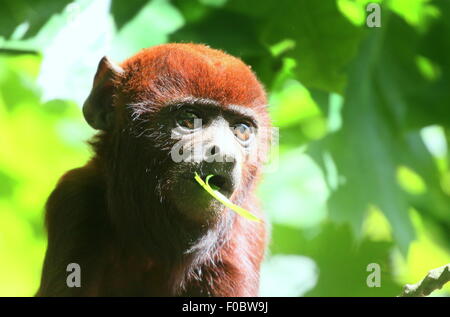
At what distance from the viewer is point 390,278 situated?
6188mm

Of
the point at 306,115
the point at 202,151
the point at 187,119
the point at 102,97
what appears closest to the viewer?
the point at 202,151

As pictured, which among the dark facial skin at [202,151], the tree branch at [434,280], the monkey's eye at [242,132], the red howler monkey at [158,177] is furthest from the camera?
the monkey's eye at [242,132]

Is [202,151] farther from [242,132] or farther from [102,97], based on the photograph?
[102,97]

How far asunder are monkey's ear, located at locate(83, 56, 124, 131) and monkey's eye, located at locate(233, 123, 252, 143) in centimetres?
83

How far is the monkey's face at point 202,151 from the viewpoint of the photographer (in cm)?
436

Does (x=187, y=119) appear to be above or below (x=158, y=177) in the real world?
above

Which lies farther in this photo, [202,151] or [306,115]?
[306,115]

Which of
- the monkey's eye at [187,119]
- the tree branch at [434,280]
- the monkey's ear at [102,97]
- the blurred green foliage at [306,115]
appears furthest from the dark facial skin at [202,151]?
the tree branch at [434,280]

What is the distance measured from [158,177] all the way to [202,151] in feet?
1.66

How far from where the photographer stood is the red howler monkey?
4617mm

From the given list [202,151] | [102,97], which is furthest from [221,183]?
[102,97]

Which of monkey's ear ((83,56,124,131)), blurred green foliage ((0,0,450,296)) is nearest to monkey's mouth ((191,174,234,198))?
monkey's ear ((83,56,124,131))

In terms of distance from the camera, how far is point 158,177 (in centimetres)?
476

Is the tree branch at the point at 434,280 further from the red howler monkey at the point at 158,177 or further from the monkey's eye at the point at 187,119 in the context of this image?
the monkey's eye at the point at 187,119
